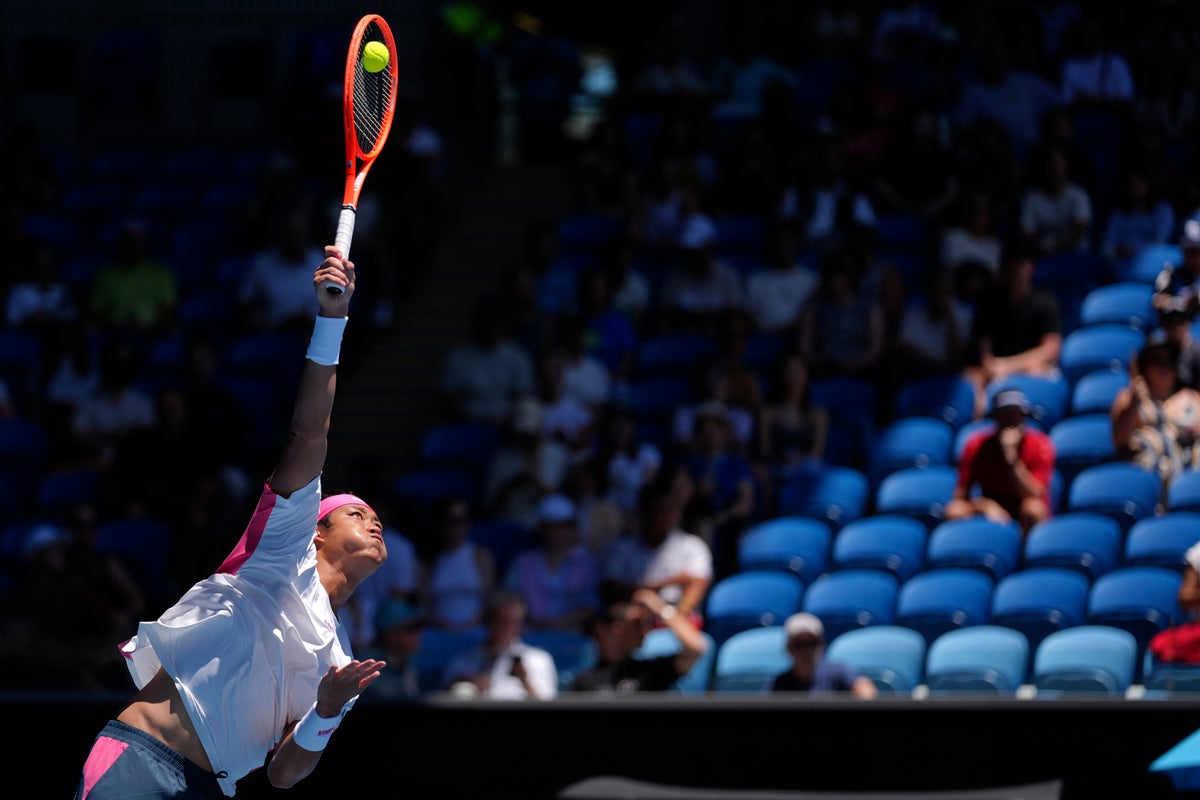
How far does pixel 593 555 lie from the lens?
975 cm


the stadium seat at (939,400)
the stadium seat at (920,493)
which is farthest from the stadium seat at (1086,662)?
the stadium seat at (939,400)

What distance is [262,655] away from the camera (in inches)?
185

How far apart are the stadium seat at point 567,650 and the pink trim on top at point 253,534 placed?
3.79 meters

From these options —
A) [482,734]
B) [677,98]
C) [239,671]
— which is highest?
[677,98]

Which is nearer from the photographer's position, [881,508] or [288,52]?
[881,508]

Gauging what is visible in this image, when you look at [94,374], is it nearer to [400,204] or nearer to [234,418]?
[234,418]

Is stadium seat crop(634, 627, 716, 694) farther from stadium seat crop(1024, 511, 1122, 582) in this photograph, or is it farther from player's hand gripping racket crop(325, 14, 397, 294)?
player's hand gripping racket crop(325, 14, 397, 294)

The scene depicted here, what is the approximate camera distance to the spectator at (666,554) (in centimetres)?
912

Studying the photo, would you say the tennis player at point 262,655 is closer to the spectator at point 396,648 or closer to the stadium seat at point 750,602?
the spectator at point 396,648

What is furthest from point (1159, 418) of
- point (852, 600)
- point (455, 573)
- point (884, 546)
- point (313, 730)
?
point (313, 730)

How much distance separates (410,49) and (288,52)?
4.58ft

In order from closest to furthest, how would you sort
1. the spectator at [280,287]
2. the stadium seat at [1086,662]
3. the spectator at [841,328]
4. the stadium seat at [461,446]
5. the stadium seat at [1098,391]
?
1. the stadium seat at [1086,662]
2. the stadium seat at [1098,391]
3. the spectator at [841,328]
4. the stadium seat at [461,446]
5. the spectator at [280,287]

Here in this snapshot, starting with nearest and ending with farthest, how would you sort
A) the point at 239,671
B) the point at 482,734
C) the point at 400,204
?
the point at 239,671
the point at 482,734
the point at 400,204

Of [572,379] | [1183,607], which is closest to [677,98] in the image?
[572,379]
